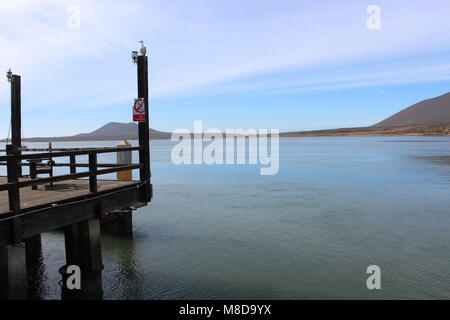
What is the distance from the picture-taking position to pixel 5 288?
6.56 meters

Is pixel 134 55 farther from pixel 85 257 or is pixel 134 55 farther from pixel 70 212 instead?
pixel 85 257

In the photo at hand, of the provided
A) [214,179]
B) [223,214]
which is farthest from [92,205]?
[214,179]

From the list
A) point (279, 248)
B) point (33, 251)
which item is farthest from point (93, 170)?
point (279, 248)

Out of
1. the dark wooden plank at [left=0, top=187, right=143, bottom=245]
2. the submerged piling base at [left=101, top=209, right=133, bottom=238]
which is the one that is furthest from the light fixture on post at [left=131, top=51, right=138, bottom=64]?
the submerged piling base at [left=101, top=209, right=133, bottom=238]

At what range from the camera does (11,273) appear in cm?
662

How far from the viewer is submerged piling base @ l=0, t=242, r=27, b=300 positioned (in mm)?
6559

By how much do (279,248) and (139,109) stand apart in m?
5.98

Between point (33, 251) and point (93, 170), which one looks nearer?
point (93, 170)

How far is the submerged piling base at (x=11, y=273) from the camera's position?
6559 millimetres

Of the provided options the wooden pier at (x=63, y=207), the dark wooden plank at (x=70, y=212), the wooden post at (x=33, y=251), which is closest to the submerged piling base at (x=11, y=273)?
the wooden pier at (x=63, y=207)

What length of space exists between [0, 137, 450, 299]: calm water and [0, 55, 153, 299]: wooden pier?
81cm

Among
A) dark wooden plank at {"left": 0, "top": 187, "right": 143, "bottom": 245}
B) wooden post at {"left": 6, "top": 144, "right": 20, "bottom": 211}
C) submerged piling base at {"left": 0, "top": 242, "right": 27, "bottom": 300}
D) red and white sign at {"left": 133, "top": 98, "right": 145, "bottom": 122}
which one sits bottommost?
submerged piling base at {"left": 0, "top": 242, "right": 27, "bottom": 300}

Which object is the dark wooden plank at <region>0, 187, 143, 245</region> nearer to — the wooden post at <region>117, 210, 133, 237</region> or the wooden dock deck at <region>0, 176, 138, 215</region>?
the wooden dock deck at <region>0, 176, 138, 215</region>

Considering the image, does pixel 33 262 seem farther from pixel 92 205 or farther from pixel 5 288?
pixel 5 288
